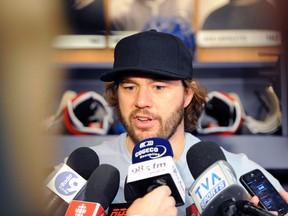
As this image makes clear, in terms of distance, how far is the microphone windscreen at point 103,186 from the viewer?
2.65ft

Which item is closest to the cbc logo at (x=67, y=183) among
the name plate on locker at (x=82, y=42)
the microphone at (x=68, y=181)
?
the microphone at (x=68, y=181)

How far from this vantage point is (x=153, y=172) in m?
0.73

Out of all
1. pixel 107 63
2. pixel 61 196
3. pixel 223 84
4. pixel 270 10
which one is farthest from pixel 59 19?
pixel 61 196

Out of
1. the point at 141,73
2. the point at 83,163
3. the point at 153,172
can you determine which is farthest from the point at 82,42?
the point at 153,172

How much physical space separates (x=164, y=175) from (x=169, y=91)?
16.6 inches

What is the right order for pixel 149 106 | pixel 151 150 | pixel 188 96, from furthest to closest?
pixel 188 96 → pixel 149 106 → pixel 151 150

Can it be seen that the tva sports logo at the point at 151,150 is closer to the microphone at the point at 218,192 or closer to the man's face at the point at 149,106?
the microphone at the point at 218,192

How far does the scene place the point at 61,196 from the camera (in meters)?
0.91

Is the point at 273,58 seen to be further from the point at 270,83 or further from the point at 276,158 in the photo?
the point at 276,158

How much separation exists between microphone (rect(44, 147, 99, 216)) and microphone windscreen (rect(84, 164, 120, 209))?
2.9 inches

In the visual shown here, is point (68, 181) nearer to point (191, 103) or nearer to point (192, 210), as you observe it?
point (192, 210)

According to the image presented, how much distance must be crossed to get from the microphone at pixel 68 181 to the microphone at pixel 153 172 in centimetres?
16

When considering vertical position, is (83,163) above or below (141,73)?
below

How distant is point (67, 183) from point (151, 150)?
22 cm
